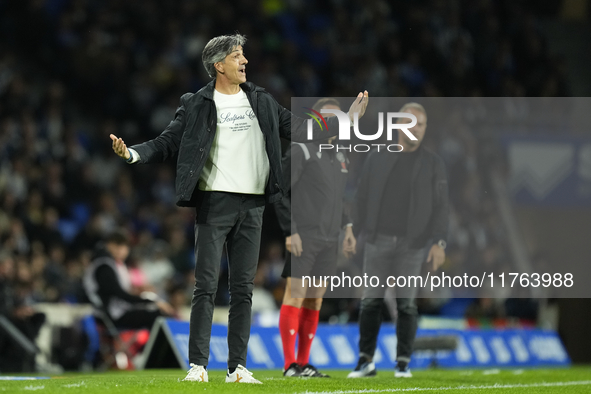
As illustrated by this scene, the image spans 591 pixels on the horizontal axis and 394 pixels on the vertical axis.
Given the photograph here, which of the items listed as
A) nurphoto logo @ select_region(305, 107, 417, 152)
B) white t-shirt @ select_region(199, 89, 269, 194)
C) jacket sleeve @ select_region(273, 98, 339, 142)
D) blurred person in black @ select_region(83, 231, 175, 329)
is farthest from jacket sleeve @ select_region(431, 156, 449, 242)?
blurred person in black @ select_region(83, 231, 175, 329)

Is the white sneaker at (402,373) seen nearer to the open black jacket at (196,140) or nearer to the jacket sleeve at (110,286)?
the open black jacket at (196,140)

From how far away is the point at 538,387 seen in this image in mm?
7273

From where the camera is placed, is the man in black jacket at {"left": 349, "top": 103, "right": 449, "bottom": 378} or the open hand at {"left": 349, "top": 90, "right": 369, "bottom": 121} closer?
the open hand at {"left": 349, "top": 90, "right": 369, "bottom": 121}

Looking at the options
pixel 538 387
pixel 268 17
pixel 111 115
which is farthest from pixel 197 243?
pixel 268 17

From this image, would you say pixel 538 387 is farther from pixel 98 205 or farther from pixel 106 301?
pixel 98 205

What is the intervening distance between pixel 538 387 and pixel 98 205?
8.43m

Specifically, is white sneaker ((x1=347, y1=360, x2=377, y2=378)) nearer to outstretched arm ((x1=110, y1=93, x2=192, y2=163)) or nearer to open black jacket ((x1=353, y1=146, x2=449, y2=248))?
open black jacket ((x1=353, y1=146, x2=449, y2=248))

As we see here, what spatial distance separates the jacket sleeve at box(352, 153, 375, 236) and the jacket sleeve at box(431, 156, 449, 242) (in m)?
0.60

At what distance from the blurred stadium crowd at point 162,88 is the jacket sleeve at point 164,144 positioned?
287 cm

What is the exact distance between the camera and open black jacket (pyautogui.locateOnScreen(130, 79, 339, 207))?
243 inches

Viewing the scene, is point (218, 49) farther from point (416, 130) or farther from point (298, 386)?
point (416, 130)

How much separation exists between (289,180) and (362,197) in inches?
32.0

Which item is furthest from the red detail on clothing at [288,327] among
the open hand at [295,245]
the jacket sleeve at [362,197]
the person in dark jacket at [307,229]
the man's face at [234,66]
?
the man's face at [234,66]

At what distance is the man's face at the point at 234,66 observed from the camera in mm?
6352
